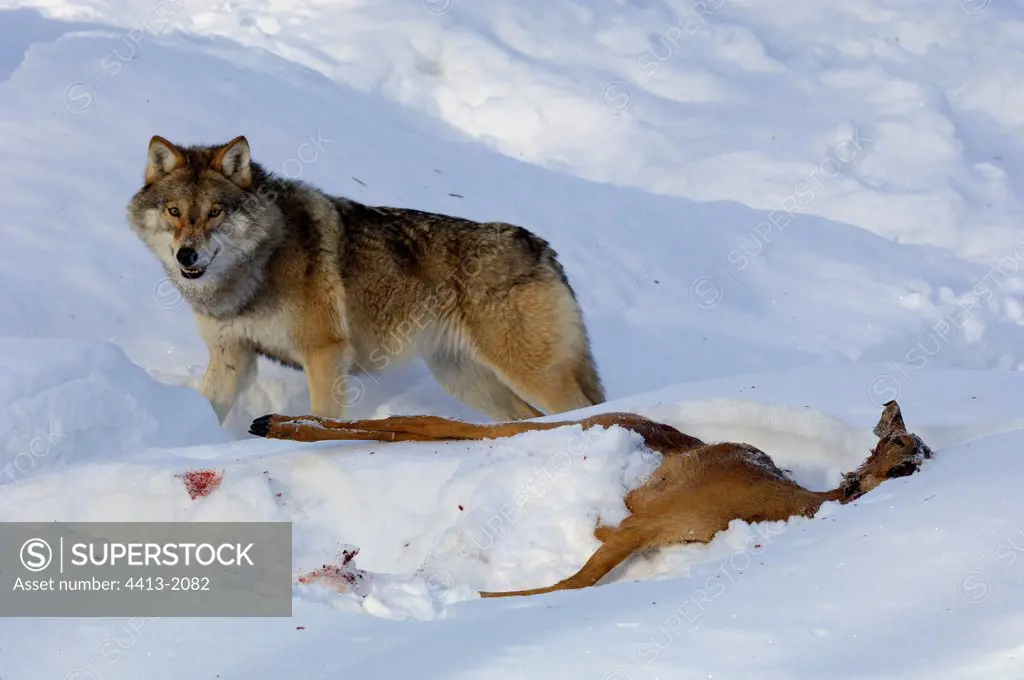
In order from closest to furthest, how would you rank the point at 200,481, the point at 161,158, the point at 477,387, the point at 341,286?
the point at 200,481
the point at 161,158
the point at 341,286
the point at 477,387

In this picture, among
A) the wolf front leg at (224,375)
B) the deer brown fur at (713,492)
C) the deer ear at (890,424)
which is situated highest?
the deer ear at (890,424)

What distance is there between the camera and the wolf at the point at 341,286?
6.09m

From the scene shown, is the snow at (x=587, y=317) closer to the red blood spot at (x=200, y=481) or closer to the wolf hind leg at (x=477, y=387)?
the red blood spot at (x=200, y=481)

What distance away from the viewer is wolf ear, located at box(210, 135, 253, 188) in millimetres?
6133

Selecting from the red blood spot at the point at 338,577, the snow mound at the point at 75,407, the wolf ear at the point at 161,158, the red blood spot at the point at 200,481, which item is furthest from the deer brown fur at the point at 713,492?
the wolf ear at the point at 161,158

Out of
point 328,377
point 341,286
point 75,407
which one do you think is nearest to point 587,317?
point 341,286

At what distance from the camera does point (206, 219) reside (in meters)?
6.00

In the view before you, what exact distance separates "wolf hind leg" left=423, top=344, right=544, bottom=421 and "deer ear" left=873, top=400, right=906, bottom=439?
3113mm

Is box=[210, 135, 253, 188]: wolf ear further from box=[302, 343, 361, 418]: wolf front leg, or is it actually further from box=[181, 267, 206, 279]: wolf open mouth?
box=[302, 343, 361, 418]: wolf front leg

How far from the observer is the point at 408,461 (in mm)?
3916

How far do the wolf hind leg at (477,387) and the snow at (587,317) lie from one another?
231mm

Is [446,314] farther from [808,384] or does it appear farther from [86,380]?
[808,384]

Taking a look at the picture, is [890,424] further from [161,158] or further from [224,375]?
[161,158]

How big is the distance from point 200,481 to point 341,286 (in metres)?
2.61
